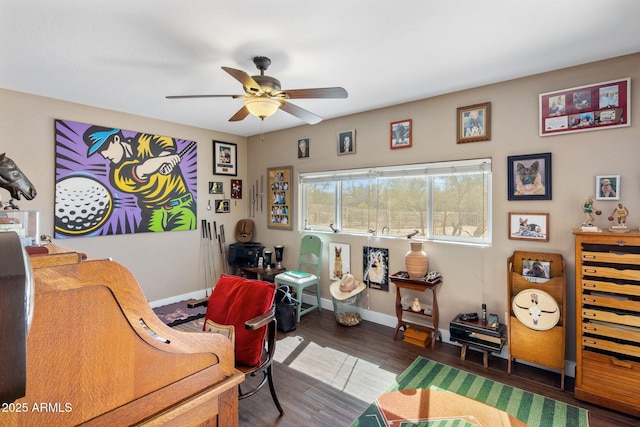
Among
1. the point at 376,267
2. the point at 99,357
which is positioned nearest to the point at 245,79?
the point at 99,357

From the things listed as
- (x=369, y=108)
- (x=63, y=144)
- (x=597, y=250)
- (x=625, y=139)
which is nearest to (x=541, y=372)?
(x=597, y=250)

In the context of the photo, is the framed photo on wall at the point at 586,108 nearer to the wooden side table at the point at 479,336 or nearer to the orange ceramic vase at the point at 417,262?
the orange ceramic vase at the point at 417,262

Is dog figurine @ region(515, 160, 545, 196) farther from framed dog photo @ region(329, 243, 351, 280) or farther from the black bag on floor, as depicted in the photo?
the black bag on floor

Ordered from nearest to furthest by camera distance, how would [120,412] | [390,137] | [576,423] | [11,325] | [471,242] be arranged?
1. [11,325]
2. [120,412]
3. [576,423]
4. [471,242]
5. [390,137]

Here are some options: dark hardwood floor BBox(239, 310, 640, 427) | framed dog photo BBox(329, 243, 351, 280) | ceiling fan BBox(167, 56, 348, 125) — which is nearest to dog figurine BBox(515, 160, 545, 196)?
dark hardwood floor BBox(239, 310, 640, 427)

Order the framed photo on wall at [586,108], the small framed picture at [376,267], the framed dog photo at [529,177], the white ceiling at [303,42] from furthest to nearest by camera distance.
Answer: the small framed picture at [376,267] < the framed dog photo at [529,177] < the framed photo on wall at [586,108] < the white ceiling at [303,42]

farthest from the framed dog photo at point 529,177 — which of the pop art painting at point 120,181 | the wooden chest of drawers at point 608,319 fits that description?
the pop art painting at point 120,181

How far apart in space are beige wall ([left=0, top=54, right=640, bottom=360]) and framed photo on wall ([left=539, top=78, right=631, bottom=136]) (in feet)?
0.18

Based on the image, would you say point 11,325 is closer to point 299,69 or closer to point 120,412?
point 120,412

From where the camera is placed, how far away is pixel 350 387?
8.63 feet

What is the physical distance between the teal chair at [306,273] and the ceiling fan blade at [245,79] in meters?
2.48

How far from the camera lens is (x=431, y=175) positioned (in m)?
3.54

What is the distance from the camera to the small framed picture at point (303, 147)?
182 inches

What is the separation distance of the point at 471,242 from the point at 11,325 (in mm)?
3540
